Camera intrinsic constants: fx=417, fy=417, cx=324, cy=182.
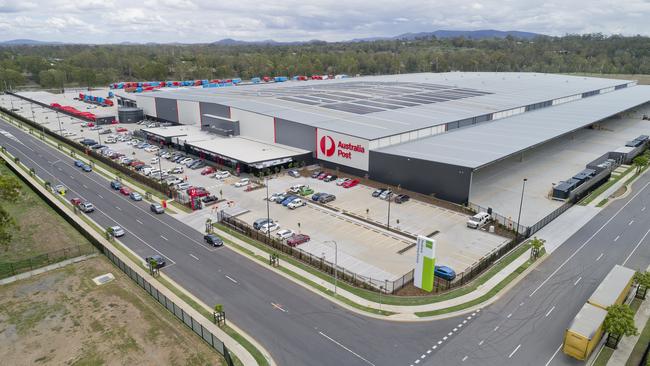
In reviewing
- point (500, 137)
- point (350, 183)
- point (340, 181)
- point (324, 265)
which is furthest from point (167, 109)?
point (324, 265)

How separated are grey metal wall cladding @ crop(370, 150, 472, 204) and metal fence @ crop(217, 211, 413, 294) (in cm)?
2174

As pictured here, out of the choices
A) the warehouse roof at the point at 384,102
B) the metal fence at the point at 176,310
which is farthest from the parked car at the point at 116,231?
the warehouse roof at the point at 384,102

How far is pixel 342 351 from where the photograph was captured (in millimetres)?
32688

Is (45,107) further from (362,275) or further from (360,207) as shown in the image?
(362,275)

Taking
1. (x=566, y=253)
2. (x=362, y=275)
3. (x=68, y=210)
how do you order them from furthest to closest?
1. (x=68, y=210)
2. (x=566, y=253)
3. (x=362, y=275)

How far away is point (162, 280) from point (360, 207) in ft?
99.2

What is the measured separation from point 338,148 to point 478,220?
30.5 m

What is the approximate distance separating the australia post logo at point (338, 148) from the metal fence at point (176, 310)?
42.2 meters

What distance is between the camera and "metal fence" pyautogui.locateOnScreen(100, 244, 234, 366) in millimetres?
32781

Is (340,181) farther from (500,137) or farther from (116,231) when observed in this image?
(116,231)

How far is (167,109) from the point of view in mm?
120812

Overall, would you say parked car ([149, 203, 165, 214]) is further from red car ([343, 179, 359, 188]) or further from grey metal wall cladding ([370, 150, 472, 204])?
grey metal wall cladding ([370, 150, 472, 204])

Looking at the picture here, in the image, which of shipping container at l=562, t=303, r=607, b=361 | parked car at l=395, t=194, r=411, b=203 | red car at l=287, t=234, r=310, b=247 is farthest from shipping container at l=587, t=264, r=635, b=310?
red car at l=287, t=234, r=310, b=247

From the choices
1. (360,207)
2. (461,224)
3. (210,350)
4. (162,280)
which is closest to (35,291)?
(162,280)
